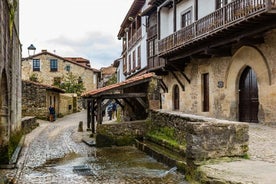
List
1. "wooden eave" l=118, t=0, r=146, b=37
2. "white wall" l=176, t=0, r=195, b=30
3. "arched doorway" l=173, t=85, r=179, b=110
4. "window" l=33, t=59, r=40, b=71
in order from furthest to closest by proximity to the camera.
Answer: "window" l=33, t=59, r=40, b=71 → "wooden eave" l=118, t=0, r=146, b=37 → "arched doorway" l=173, t=85, r=179, b=110 → "white wall" l=176, t=0, r=195, b=30

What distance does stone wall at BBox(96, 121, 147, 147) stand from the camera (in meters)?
16.1

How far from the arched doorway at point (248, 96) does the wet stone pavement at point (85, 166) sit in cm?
415

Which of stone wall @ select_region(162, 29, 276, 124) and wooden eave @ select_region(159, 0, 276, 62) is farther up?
wooden eave @ select_region(159, 0, 276, 62)

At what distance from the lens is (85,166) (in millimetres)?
11398

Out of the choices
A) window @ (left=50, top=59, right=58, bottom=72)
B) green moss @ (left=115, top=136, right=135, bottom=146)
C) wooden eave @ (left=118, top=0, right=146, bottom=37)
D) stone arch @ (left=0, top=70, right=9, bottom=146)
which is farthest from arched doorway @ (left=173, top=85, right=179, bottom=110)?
window @ (left=50, top=59, right=58, bottom=72)

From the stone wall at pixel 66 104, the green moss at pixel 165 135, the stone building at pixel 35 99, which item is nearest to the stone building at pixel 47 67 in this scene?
the stone wall at pixel 66 104

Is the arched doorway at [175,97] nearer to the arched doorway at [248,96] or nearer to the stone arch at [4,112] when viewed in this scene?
the arched doorway at [248,96]

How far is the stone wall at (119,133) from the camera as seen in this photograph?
52.8ft

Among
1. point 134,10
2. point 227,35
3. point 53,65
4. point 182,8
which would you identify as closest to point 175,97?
point 182,8

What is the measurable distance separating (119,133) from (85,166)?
17.1 feet

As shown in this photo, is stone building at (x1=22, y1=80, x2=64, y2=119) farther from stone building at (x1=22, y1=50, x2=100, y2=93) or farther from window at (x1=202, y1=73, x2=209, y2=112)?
stone building at (x1=22, y1=50, x2=100, y2=93)

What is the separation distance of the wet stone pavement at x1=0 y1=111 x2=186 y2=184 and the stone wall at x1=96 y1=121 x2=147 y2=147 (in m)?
0.61

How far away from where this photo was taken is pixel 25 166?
11.4 meters

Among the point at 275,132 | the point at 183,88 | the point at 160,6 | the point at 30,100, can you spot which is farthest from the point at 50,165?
the point at 30,100
